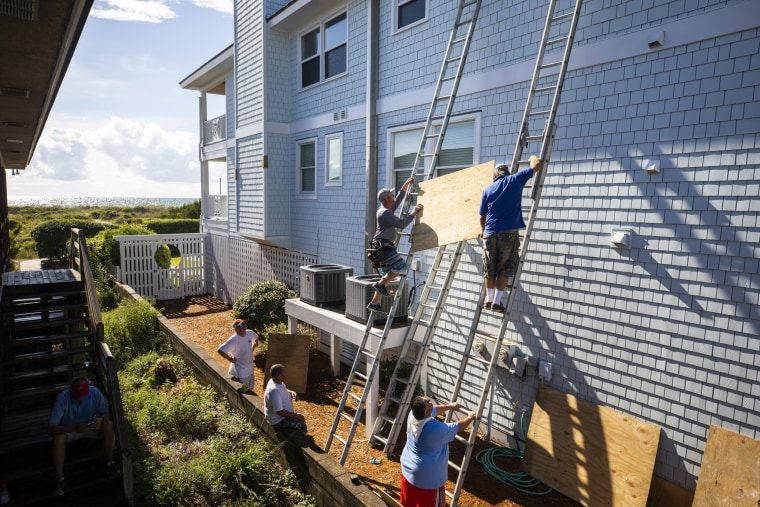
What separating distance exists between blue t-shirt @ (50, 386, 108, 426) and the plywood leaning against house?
5922mm

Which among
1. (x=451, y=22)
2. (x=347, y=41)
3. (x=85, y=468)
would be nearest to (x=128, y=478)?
(x=85, y=468)

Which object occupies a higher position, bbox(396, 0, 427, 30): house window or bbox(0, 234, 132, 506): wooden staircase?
bbox(396, 0, 427, 30): house window

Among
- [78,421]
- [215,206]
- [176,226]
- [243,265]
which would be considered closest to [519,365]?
[78,421]

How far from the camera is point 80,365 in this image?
26.0ft

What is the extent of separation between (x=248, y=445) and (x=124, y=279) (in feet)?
42.5

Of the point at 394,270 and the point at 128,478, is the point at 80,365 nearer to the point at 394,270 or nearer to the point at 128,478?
the point at 128,478

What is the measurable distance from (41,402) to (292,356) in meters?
4.51

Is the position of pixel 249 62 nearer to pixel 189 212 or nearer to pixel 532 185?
pixel 532 185

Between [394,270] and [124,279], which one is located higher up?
[394,270]

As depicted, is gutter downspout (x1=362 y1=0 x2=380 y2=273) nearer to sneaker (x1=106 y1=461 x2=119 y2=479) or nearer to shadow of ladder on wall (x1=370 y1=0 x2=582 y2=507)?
shadow of ladder on wall (x1=370 y1=0 x2=582 y2=507)

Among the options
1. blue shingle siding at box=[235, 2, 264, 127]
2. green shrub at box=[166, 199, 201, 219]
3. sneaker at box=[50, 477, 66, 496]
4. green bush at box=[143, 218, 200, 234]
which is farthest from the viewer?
green shrub at box=[166, 199, 201, 219]

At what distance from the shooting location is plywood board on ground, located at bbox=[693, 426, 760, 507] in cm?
478

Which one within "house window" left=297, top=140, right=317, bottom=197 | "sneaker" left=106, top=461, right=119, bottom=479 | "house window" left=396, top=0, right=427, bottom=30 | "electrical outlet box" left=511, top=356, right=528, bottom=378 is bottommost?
"sneaker" left=106, top=461, right=119, bottom=479

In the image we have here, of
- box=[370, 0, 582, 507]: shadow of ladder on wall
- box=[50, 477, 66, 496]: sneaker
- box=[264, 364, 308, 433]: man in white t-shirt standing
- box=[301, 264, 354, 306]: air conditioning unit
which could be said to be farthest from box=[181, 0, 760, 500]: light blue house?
box=[50, 477, 66, 496]: sneaker
